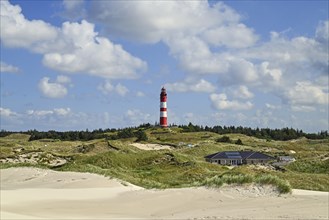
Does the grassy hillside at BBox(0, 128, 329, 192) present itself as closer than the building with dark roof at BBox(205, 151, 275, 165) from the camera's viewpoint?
Yes

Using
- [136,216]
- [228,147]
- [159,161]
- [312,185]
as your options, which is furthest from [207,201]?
[228,147]

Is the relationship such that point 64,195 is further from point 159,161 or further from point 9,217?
point 159,161

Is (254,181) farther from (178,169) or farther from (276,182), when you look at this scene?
(178,169)

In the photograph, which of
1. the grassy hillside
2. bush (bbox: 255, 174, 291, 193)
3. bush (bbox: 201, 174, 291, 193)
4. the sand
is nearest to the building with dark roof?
the grassy hillside

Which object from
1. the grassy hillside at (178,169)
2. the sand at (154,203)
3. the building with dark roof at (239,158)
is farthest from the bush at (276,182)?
the building with dark roof at (239,158)

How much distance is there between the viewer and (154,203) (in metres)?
18.5

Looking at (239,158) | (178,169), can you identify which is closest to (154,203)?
(178,169)

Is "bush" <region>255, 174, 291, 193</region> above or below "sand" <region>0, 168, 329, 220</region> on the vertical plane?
above

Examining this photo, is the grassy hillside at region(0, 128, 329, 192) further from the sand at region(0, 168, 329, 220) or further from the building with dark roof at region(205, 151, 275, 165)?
the building with dark roof at region(205, 151, 275, 165)

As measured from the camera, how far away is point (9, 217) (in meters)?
13.5

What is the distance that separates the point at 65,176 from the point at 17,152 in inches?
1046

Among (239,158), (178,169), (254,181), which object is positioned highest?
(254,181)

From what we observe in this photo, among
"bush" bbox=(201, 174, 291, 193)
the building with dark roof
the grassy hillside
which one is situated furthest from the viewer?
the building with dark roof

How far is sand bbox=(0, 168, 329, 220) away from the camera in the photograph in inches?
617
